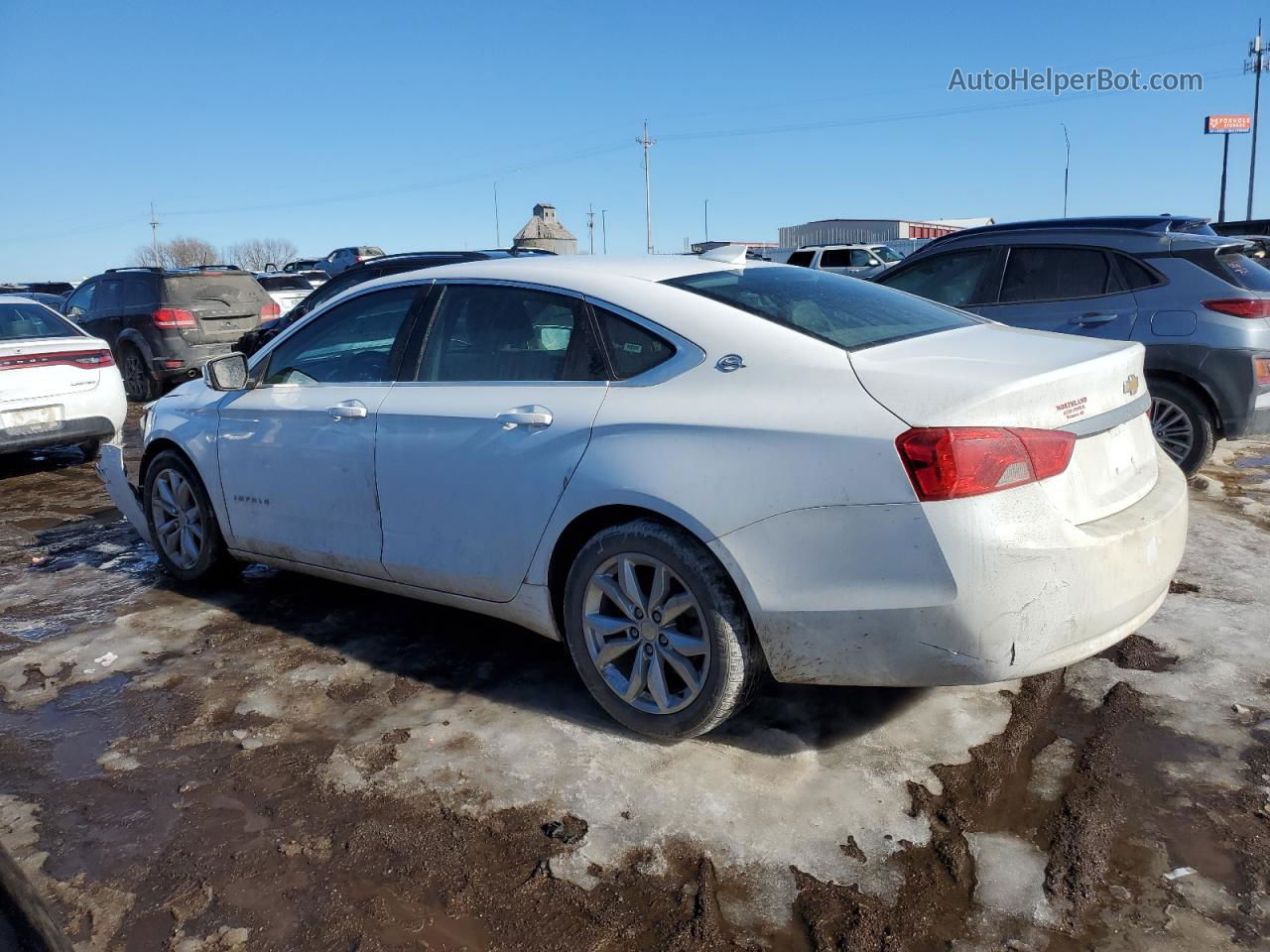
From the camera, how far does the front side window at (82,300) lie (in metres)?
13.9

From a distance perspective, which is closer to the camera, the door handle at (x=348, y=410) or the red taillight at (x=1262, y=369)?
the door handle at (x=348, y=410)

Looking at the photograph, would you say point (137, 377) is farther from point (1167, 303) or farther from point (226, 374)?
point (1167, 303)

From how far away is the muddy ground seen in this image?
251 cm

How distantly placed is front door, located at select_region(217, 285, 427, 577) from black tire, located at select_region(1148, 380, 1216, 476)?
466cm

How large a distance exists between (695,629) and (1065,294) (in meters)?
4.61

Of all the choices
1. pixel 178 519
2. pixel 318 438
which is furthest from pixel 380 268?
pixel 318 438

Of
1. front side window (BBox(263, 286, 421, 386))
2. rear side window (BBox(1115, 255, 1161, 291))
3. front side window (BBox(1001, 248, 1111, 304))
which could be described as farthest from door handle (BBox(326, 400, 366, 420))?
rear side window (BBox(1115, 255, 1161, 291))

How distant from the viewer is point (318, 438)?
423cm

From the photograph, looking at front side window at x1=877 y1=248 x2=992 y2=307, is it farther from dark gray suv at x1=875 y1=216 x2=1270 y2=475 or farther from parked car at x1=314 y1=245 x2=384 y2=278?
parked car at x1=314 y1=245 x2=384 y2=278

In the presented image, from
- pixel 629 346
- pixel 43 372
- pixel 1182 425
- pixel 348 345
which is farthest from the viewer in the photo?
pixel 43 372

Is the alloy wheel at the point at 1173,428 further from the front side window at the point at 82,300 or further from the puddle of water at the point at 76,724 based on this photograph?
the front side window at the point at 82,300

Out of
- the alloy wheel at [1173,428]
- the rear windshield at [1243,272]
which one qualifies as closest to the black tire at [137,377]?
the alloy wheel at [1173,428]

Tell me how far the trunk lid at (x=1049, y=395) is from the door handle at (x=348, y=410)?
80.5 inches

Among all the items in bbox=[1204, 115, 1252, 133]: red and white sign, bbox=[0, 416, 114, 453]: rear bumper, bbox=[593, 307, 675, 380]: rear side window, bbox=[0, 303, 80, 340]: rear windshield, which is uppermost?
bbox=[1204, 115, 1252, 133]: red and white sign
